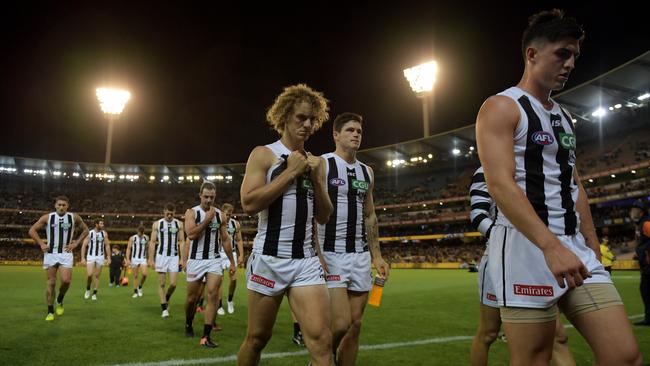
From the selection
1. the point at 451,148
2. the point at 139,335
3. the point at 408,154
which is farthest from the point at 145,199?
the point at 139,335

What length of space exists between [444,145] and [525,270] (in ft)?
189

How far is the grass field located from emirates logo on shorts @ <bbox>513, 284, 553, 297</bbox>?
13.0 ft

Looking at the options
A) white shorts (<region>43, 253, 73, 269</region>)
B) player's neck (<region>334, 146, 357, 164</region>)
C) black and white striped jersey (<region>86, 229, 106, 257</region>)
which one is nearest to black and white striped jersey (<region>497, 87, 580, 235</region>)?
player's neck (<region>334, 146, 357, 164</region>)

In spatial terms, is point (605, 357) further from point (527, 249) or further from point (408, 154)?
point (408, 154)

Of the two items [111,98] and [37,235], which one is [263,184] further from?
[111,98]

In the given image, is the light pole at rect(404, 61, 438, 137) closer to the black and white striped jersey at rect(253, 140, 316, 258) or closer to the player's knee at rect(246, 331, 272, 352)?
the black and white striped jersey at rect(253, 140, 316, 258)

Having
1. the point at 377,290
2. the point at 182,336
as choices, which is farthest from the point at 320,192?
the point at 182,336

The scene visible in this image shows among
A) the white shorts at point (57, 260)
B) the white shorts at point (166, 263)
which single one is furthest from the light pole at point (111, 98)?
the white shorts at point (57, 260)

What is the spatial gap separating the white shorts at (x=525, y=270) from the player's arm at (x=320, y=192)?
1.63 metres

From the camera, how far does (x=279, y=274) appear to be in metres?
3.81

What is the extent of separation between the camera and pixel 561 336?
4203 millimetres

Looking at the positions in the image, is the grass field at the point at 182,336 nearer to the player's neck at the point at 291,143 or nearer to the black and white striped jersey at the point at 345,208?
the black and white striped jersey at the point at 345,208

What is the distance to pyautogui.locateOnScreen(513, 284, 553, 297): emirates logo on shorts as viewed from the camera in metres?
2.44

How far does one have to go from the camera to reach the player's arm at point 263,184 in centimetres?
362
